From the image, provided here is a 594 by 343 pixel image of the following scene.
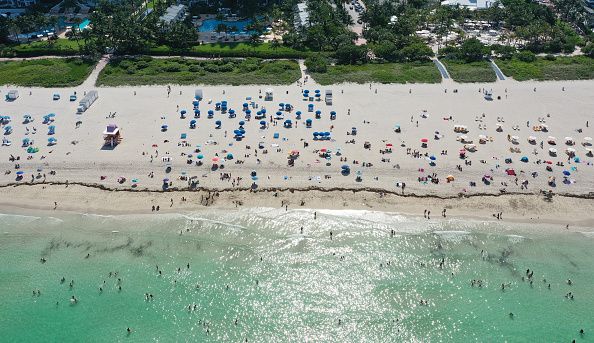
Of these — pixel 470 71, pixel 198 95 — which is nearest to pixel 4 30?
pixel 198 95

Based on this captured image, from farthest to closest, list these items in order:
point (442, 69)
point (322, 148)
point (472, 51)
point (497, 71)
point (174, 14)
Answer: point (174, 14) < point (472, 51) < point (442, 69) < point (497, 71) < point (322, 148)

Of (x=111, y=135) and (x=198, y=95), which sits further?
(x=198, y=95)

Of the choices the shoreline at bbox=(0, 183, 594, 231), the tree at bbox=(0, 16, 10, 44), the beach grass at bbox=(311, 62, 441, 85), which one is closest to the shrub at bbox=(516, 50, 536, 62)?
the beach grass at bbox=(311, 62, 441, 85)

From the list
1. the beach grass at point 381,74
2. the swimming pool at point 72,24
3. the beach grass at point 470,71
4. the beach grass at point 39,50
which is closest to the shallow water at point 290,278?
the beach grass at point 381,74

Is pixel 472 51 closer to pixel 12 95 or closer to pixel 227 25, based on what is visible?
pixel 227 25

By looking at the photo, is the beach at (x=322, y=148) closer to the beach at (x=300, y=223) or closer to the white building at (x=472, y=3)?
the beach at (x=300, y=223)

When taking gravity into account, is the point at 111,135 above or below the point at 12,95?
below

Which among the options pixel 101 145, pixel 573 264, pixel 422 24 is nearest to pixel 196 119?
pixel 101 145
